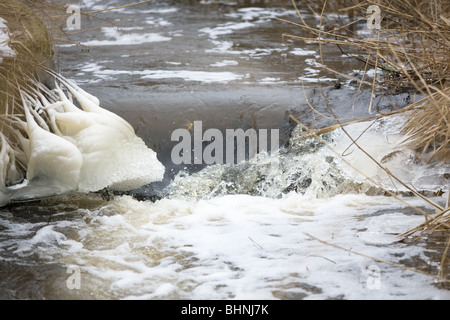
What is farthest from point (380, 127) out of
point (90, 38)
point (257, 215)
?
point (90, 38)

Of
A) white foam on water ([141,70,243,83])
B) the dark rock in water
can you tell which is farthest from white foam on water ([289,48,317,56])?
the dark rock in water

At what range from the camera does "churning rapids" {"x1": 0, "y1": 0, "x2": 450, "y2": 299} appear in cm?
325

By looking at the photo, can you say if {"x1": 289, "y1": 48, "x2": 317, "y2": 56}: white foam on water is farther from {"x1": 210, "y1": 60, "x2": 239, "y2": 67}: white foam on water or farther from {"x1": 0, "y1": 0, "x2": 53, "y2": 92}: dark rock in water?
{"x1": 0, "y1": 0, "x2": 53, "y2": 92}: dark rock in water

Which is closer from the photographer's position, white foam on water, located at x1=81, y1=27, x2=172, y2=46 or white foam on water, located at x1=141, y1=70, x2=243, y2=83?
white foam on water, located at x1=141, y1=70, x2=243, y2=83

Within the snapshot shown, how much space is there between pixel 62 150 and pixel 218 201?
1.13 meters

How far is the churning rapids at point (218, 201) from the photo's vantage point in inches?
128

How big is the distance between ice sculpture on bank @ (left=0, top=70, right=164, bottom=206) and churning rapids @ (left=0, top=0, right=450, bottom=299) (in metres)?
0.02

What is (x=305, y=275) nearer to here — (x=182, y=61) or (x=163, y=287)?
(x=163, y=287)

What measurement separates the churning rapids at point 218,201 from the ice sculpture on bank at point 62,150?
0.02m

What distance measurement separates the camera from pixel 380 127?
488 centimetres

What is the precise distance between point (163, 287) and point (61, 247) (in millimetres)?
816

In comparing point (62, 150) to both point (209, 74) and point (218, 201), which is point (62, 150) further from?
point (209, 74)

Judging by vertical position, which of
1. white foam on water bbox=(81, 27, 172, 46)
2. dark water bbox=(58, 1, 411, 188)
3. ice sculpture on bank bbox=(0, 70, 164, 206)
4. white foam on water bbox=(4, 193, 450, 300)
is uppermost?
white foam on water bbox=(81, 27, 172, 46)

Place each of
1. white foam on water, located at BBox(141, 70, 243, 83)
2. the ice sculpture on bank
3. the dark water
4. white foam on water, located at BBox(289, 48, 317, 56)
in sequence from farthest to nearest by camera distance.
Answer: white foam on water, located at BBox(289, 48, 317, 56), white foam on water, located at BBox(141, 70, 243, 83), the dark water, the ice sculpture on bank
